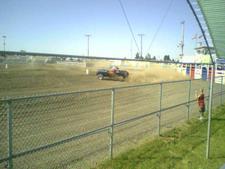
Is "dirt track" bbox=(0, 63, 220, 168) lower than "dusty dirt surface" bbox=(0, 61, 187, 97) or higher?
lower

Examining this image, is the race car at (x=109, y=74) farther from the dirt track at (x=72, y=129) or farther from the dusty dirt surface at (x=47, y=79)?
the dirt track at (x=72, y=129)

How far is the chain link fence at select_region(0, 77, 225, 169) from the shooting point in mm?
6554

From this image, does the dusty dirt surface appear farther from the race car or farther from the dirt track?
the dirt track

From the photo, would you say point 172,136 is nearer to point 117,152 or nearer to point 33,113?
point 117,152

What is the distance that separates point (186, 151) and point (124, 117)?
5.00m

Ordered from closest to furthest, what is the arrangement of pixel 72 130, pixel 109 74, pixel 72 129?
1. pixel 72 130
2. pixel 72 129
3. pixel 109 74

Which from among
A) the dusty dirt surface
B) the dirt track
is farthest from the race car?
the dirt track

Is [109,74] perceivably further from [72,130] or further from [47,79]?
[72,130]

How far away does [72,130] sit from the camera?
387 inches

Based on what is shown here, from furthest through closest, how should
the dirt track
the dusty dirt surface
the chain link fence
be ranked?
the dusty dirt surface
the dirt track
the chain link fence

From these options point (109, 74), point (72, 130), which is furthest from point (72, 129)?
point (109, 74)

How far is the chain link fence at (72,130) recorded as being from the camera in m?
6.55

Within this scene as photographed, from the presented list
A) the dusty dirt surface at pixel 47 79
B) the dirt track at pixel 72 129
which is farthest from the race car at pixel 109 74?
the dirt track at pixel 72 129

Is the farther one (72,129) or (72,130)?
(72,129)
